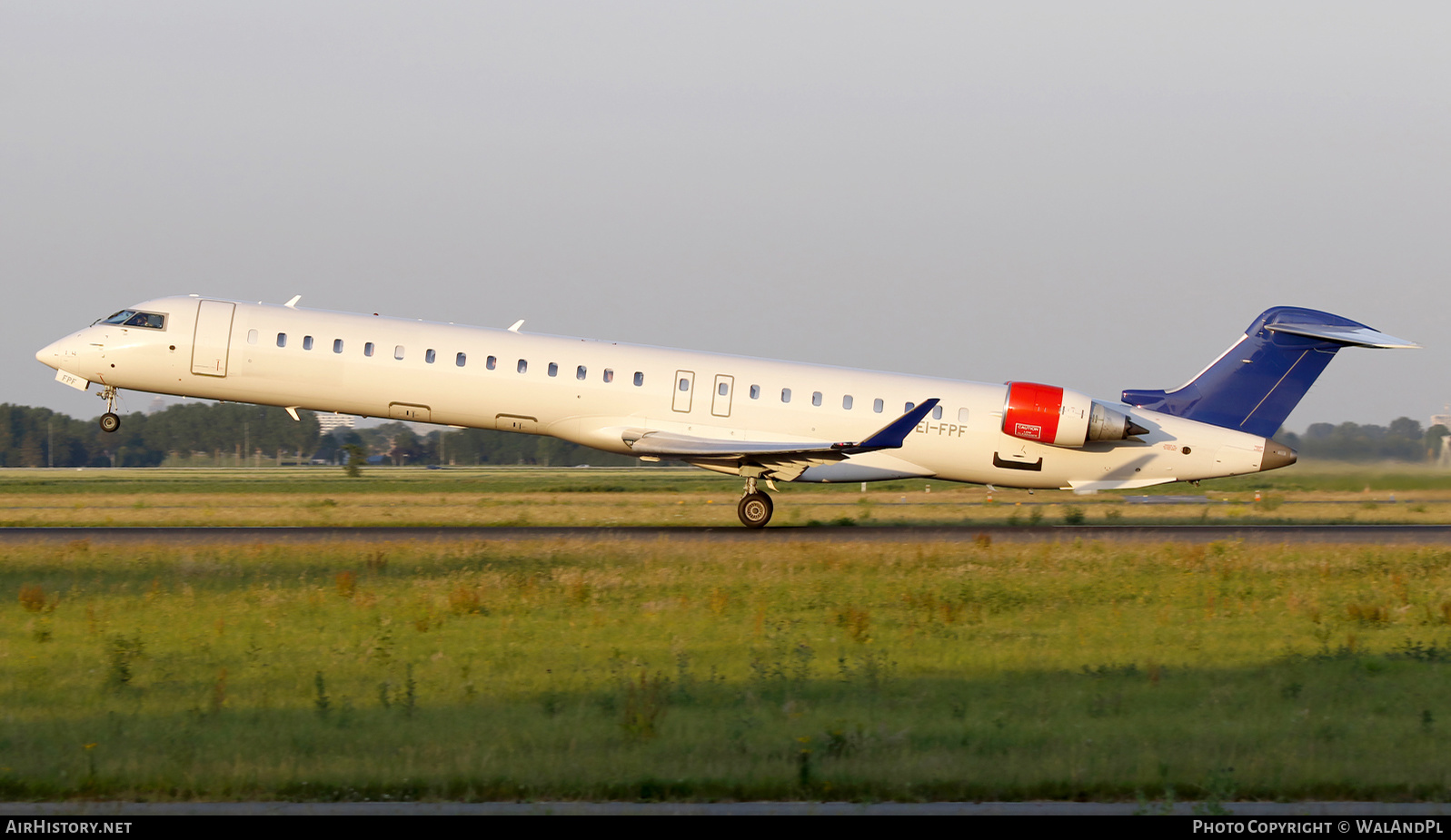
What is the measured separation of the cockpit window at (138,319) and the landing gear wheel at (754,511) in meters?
11.7

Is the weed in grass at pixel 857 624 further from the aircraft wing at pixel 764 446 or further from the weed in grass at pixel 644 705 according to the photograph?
the aircraft wing at pixel 764 446

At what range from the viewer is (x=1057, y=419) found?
23781mm

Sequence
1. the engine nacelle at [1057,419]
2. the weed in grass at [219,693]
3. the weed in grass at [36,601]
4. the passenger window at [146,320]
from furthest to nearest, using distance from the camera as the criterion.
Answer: the engine nacelle at [1057,419] → the passenger window at [146,320] → the weed in grass at [36,601] → the weed in grass at [219,693]

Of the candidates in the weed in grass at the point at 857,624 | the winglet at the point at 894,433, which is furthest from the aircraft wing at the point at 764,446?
the weed in grass at the point at 857,624

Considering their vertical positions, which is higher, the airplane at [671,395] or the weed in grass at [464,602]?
the airplane at [671,395]

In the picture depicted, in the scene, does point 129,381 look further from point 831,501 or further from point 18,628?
point 831,501

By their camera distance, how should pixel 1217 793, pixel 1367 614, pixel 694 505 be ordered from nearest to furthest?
pixel 1217 793
pixel 1367 614
pixel 694 505

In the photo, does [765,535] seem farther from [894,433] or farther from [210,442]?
[210,442]

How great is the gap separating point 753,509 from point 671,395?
2945mm

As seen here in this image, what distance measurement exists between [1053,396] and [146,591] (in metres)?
16.7

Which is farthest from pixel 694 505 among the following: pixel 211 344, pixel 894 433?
pixel 211 344

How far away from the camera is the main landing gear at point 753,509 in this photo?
23.9 meters

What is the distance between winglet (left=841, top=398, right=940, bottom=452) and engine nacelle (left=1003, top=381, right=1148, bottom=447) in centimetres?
270

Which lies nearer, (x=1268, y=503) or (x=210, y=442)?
(x=1268, y=503)
